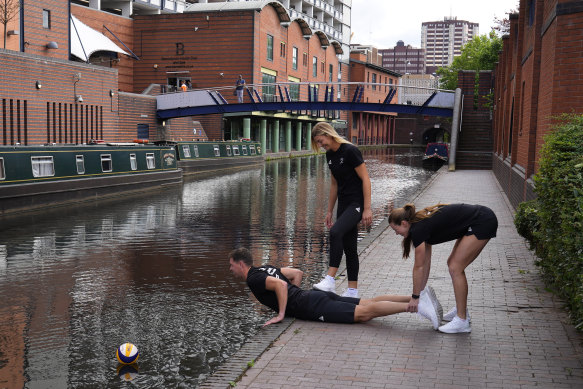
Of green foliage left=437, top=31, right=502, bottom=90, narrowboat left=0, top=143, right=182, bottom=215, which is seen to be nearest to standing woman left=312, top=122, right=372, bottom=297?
narrowboat left=0, top=143, right=182, bottom=215

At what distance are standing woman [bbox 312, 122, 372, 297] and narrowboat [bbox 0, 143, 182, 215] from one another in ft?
38.7

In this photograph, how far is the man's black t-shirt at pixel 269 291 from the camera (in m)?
6.32

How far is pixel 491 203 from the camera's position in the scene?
57.1 feet

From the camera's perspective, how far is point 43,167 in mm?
18391

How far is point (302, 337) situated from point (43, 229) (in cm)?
961

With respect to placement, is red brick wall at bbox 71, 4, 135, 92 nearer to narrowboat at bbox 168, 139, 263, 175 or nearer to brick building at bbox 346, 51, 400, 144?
narrowboat at bbox 168, 139, 263, 175

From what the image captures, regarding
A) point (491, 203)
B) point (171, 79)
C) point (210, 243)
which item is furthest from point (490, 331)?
point (171, 79)

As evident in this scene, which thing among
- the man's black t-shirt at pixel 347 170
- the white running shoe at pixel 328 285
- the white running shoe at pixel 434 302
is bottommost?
the white running shoe at pixel 328 285

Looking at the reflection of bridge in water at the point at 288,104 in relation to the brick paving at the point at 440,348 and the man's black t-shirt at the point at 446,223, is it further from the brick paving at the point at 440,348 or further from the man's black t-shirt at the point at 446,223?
the man's black t-shirt at the point at 446,223

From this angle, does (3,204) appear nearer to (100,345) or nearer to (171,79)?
(100,345)

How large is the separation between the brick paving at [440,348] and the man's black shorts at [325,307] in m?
0.08

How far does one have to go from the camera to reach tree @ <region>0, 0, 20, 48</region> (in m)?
26.2

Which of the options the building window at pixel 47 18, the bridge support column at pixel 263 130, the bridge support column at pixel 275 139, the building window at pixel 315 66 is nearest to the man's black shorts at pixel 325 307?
the building window at pixel 47 18

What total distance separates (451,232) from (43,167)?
14893 mm
